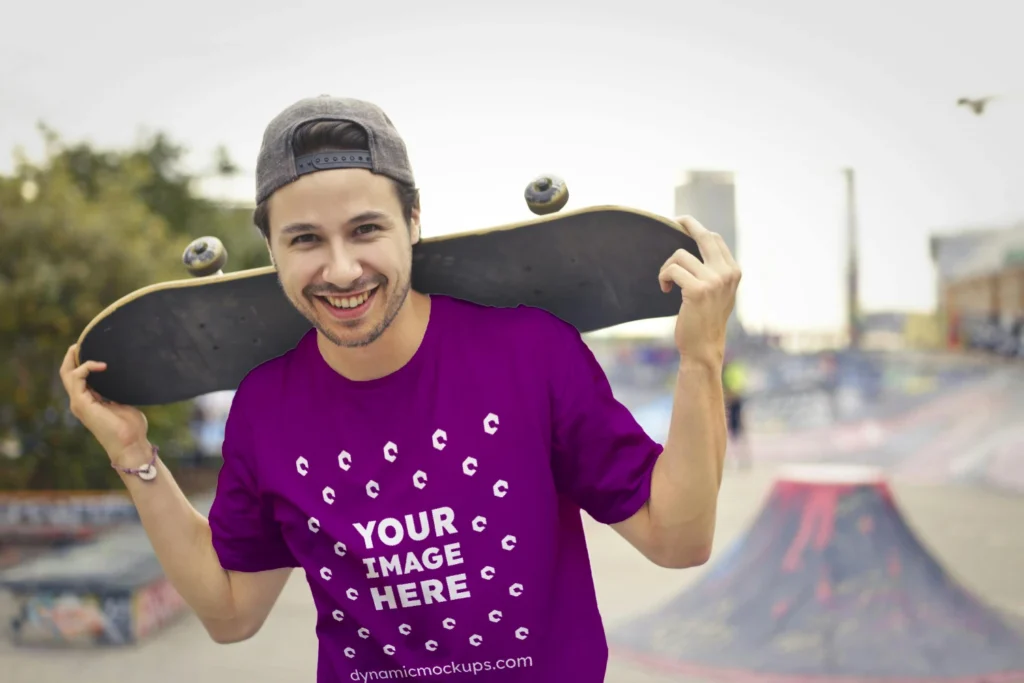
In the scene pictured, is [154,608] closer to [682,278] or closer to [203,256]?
[203,256]

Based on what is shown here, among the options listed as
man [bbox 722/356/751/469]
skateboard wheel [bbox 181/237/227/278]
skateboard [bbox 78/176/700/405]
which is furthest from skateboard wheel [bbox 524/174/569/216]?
man [bbox 722/356/751/469]

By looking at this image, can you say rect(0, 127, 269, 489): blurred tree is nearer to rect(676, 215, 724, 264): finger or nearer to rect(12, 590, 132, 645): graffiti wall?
rect(12, 590, 132, 645): graffiti wall

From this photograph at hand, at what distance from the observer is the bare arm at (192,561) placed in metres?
1.69

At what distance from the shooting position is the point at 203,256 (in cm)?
174

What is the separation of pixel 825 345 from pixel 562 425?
25.7 m

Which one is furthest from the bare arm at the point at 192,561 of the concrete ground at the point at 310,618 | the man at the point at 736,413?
the man at the point at 736,413

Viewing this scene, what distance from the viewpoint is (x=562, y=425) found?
1.51 metres

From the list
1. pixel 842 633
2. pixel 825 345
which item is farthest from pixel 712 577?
pixel 825 345

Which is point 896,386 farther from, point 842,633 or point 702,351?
point 702,351

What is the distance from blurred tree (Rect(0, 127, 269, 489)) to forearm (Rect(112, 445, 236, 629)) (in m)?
8.67

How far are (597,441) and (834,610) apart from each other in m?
4.68

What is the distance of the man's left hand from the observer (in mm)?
1418

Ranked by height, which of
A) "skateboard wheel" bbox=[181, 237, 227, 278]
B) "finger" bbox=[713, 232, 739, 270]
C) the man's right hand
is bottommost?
the man's right hand

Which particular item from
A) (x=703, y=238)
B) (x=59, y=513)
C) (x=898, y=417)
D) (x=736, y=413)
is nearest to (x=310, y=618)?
(x=59, y=513)
